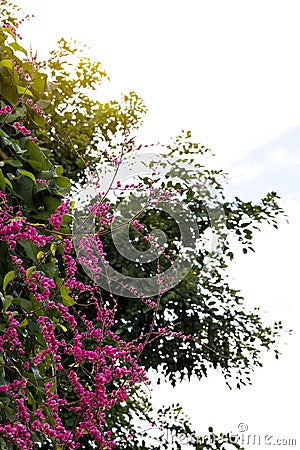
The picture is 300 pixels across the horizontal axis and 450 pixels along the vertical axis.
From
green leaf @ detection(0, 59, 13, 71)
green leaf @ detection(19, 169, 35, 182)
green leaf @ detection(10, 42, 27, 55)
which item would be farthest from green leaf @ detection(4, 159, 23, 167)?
green leaf @ detection(10, 42, 27, 55)

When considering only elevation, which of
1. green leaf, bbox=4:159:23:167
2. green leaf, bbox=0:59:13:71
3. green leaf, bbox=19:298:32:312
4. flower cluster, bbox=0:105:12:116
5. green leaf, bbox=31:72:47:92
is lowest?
green leaf, bbox=19:298:32:312

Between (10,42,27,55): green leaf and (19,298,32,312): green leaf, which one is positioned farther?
(10,42,27,55): green leaf

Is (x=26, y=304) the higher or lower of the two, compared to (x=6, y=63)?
lower

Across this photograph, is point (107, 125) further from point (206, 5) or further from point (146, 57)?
point (206, 5)

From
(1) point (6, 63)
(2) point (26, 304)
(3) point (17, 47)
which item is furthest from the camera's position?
(3) point (17, 47)

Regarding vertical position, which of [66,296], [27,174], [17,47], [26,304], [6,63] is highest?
[17,47]

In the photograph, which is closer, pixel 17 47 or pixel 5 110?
pixel 5 110

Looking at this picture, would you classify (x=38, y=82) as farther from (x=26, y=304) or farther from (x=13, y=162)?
(x=26, y=304)

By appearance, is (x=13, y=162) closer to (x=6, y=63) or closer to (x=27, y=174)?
(x=27, y=174)

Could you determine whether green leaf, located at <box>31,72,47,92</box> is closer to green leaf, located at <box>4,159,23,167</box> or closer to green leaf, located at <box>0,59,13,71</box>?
green leaf, located at <box>0,59,13,71</box>

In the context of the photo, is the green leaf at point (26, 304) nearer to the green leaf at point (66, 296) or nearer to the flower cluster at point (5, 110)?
the green leaf at point (66, 296)

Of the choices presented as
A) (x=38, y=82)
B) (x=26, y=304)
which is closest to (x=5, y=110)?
(x=38, y=82)

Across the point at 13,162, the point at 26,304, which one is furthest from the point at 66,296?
the point at 13,162

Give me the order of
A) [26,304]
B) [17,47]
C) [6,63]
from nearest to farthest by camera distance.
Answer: [26,304]
[6,63]
[17,47]
